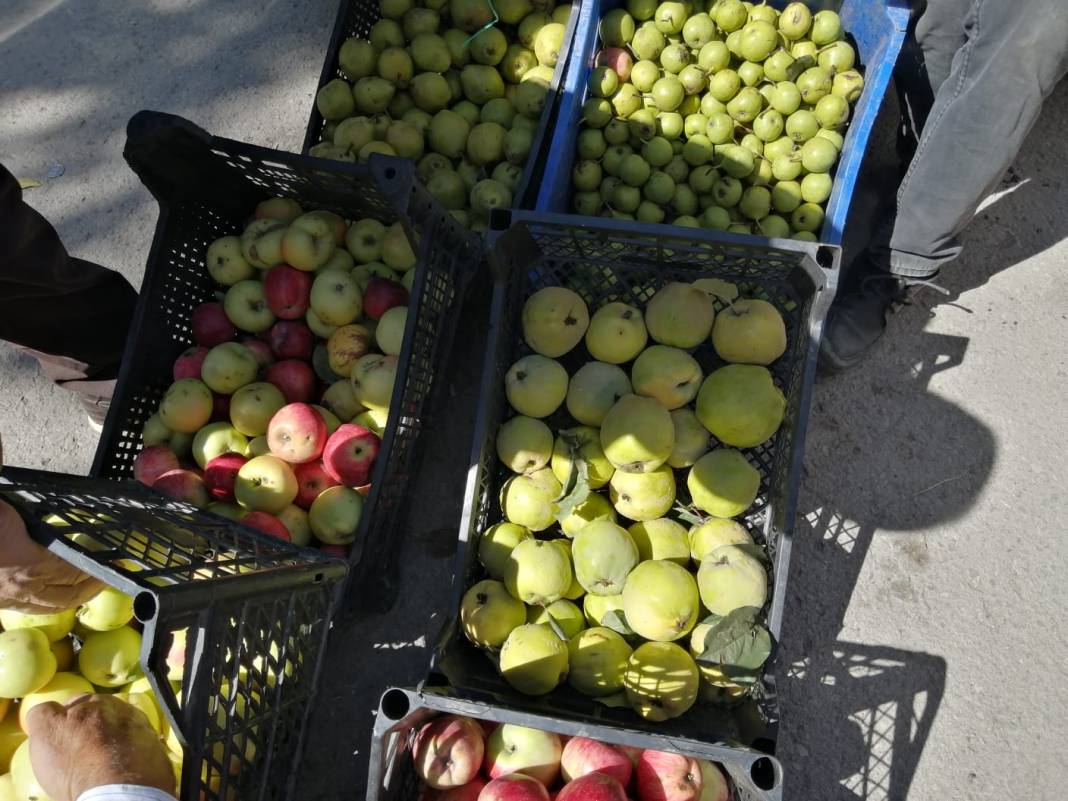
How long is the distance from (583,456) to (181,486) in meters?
1.23

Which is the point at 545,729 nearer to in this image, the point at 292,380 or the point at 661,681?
the point at 661,681

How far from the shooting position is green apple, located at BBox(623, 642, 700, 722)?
164 cm

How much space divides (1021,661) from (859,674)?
0.54m

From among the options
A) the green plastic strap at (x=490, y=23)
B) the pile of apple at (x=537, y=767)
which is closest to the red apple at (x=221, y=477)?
the pile of apple at (x=537, y=767)

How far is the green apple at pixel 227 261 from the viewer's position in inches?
95.3

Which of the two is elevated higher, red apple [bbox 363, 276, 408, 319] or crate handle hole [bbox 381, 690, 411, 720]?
red apple [bbox 363, 276, 408, 319]

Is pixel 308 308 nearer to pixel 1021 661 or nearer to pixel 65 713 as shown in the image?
pixel 65 713

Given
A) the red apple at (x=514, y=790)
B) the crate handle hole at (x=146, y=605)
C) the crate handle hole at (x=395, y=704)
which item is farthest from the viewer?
the red apple at (x=514, y=790)

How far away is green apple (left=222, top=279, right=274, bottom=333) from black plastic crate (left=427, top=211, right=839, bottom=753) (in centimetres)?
95

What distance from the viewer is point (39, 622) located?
1.84 meters

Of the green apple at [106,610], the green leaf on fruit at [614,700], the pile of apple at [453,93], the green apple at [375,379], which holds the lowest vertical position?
the green apple at [106,610]

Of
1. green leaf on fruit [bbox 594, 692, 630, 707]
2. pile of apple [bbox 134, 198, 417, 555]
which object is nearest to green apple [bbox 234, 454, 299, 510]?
pile of apple [bbox 134, 198, 417, 555]

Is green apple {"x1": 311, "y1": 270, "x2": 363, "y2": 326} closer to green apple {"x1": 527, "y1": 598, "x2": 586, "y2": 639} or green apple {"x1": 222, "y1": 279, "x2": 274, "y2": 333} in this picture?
green apple {"x1": 222, "y1": 279, "x2": 274, "y2": 333}

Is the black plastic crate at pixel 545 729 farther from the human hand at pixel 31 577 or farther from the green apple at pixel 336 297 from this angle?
the green apple at pixel 336 297
